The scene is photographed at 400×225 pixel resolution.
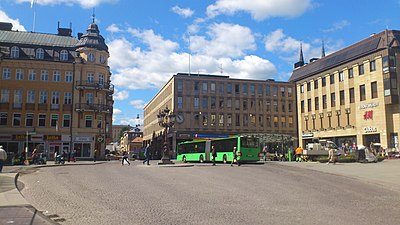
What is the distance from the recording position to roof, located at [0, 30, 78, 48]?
54.9m

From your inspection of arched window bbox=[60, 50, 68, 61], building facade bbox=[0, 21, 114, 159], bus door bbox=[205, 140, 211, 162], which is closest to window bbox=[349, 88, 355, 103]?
bus door bbox=[205, 140, 211, 162]

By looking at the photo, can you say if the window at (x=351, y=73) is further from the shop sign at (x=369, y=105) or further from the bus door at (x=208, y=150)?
the bus door at (x=208, y=150)

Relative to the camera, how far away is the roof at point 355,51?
49438 millimetres

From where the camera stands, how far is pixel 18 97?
50.8 m

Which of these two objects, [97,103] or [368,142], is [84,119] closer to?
[97,103]

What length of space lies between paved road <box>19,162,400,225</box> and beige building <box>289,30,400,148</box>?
36.9 meters

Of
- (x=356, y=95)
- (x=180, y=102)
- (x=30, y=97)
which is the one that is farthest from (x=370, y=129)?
(x=30, y=97)

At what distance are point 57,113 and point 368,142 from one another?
143ft

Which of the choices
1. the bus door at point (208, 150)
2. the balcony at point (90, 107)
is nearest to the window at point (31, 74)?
the balcony at point (90, 107)

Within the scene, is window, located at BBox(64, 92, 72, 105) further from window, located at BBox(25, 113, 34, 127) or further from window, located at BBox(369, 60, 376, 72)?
window, located at BBox(369, 60, 376, 72)

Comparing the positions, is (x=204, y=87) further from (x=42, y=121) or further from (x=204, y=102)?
(x=42, y=121)

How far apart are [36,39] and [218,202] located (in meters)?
53.9

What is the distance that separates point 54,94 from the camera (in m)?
52.2

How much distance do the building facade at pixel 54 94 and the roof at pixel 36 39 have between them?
0.14m
